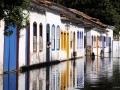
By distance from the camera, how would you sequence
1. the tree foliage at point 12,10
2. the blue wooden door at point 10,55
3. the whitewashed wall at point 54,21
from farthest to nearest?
the whitewashed wall at point 54,21, the blue wooden door at point 10,55, the tree foliage at point 12,10

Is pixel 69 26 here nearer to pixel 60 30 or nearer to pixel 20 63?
pixel 60 30

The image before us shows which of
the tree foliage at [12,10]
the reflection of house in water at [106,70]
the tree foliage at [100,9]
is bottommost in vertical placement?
the reflection of house in water at [106,70]

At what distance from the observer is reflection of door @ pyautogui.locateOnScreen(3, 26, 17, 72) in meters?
20.4

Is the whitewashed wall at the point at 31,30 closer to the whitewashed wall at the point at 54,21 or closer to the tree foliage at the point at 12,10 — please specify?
the whitewashed wall at the point at 54,21

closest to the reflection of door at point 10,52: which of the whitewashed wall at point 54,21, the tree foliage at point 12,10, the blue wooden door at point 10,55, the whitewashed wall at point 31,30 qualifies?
the blue wooden door at point 10,55

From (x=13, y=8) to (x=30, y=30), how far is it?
13.8 m

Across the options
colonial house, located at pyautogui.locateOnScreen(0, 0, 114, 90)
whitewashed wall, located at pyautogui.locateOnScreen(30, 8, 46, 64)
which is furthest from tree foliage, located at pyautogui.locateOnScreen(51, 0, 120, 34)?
whitewashed wall, located at pyautogui.locateOnScreen(30, 8, 46, 64)

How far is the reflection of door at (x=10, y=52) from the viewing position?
2038 centimetres

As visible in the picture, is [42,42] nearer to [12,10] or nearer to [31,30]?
[31,30]

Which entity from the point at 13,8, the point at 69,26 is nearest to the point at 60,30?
the point at 69,26

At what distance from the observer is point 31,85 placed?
15.7 meters

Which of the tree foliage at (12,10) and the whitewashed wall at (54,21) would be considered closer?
the tree foliage at (12,10)

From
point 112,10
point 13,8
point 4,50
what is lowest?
point 4,50

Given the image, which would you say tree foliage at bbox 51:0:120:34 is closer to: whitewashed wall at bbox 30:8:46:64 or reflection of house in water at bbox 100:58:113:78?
reflection of house in water at bbox 100:58:113:78
